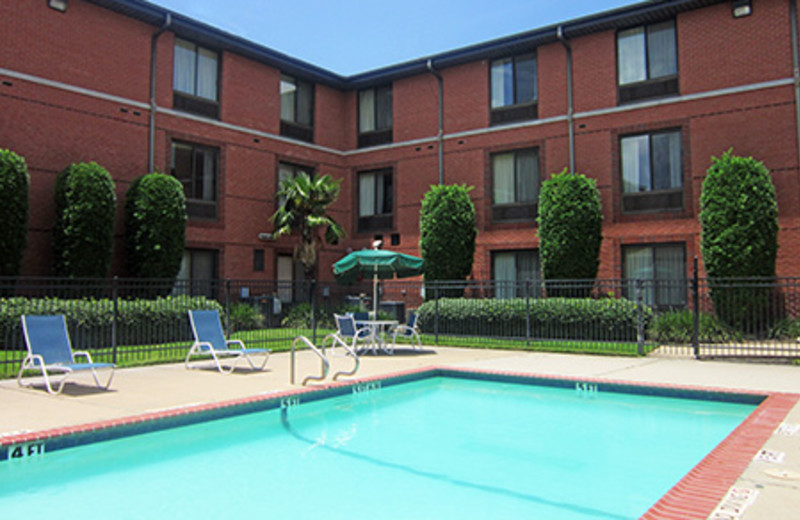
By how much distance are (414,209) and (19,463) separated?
16.8 metres

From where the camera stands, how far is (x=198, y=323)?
34.7 feet

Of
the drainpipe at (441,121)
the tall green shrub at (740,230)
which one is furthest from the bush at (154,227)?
the tall green shrub at (740,230)

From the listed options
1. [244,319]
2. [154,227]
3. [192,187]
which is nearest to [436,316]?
[244,319]

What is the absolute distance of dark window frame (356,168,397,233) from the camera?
2192 cm

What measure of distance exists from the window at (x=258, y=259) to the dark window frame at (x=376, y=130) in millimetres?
5695

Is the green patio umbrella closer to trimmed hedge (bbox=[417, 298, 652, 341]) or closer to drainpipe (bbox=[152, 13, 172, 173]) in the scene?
trimmed hedge (bbox=[417, 298, 652, 341])

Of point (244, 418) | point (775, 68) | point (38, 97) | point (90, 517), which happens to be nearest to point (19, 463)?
point (90, 517)

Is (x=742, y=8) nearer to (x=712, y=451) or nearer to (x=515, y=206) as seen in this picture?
(x=515, y=206)

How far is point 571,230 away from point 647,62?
219 inches

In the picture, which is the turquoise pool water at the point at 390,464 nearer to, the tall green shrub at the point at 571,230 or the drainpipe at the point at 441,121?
the tall green shrub at the point at 571,230

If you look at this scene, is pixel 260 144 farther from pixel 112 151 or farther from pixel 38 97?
pixel 38 97

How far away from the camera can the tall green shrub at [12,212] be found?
13039 mm

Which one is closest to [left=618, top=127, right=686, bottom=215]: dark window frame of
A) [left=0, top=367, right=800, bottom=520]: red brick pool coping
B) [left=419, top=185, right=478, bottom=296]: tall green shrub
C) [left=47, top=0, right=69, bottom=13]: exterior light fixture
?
[left=419, top=185, right=478, bottom=296]: tall green shrub

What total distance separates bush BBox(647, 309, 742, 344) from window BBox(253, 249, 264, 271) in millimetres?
11529
